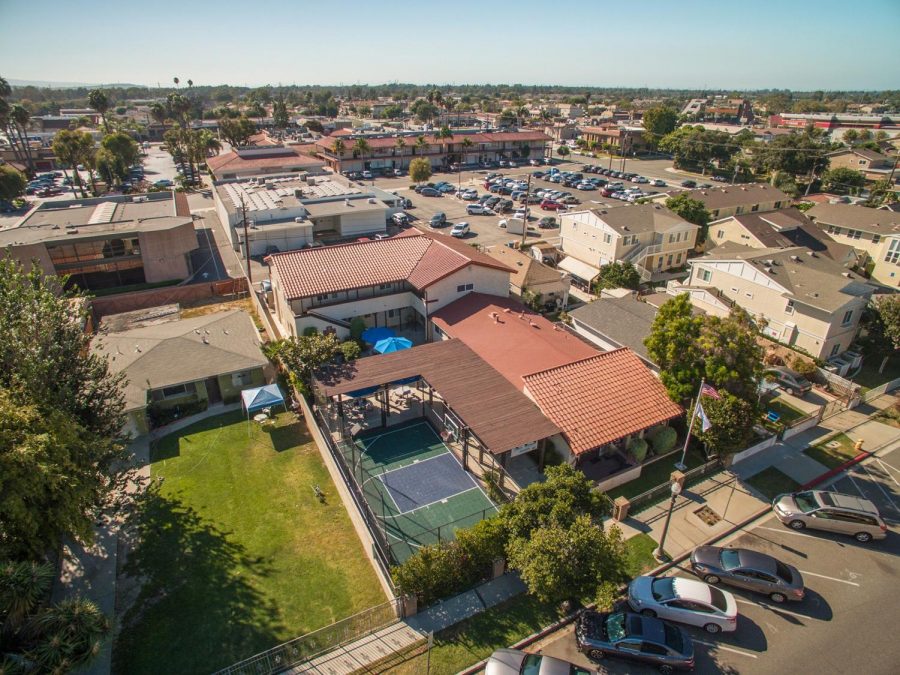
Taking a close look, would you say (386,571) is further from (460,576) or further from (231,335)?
(231,335)

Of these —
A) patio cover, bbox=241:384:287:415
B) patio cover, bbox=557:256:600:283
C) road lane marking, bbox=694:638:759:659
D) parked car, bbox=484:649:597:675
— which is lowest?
road lane marking, bbox=694:638:759:659

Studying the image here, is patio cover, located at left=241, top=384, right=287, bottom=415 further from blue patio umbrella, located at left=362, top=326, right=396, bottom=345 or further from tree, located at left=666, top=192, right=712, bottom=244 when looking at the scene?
tree, located at left=666, top=192, right=712, bottom=244

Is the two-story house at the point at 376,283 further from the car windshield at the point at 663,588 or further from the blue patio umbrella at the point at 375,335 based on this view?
the car windshield at the point at 663,588

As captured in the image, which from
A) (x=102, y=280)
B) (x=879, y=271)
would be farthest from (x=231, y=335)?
(x=879, y=271)

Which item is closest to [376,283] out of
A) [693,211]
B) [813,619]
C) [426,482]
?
[426,482]

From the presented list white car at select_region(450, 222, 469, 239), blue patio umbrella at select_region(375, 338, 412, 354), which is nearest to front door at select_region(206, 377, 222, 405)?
blue patio umbrella at select_region(375, 338, 412, 354)

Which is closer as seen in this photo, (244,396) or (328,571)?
(328,571)
